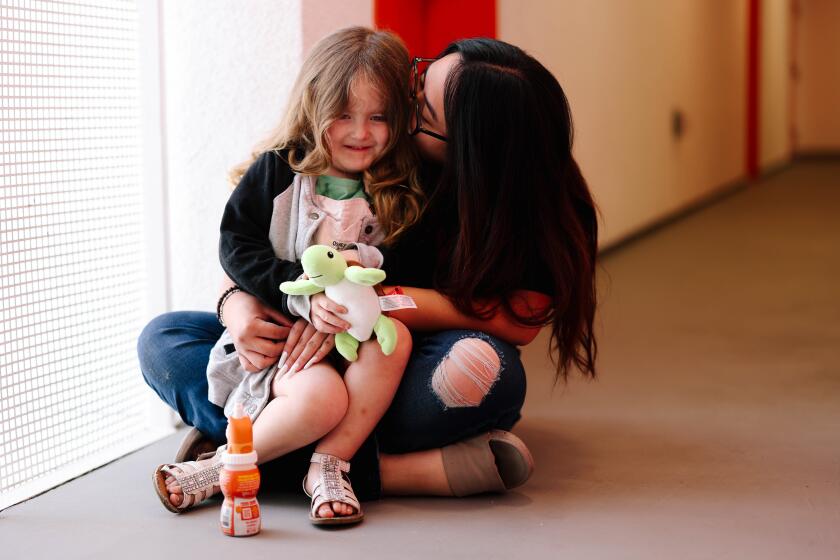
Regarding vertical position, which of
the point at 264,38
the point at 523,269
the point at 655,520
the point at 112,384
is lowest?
the point at 655,520

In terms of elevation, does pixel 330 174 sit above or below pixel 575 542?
above

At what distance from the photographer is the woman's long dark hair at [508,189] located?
6.24 feet

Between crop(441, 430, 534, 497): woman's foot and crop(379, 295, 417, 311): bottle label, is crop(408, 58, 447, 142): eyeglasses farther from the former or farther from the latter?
crop(441, 430, 534, 497): woman's foot

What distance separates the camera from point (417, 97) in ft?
6.54

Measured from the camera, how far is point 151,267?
2.44m

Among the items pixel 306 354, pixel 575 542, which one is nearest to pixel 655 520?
pixel 575 542

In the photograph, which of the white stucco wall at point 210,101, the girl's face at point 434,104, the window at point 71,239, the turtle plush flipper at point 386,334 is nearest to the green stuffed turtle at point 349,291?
the turtle plush flipper at point 386,334

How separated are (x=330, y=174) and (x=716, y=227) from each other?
484cm

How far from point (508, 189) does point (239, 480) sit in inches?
27.1

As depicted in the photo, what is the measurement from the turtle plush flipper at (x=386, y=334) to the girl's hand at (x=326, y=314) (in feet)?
0.17

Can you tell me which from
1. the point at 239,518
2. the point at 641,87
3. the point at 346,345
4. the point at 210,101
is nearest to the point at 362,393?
the point at 346,345

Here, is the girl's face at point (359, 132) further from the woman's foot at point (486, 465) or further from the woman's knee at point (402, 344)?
the woman's foot at point (486, 465)

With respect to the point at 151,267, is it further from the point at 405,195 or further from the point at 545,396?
the point at 545,396

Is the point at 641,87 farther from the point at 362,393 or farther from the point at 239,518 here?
the point at 239,518
